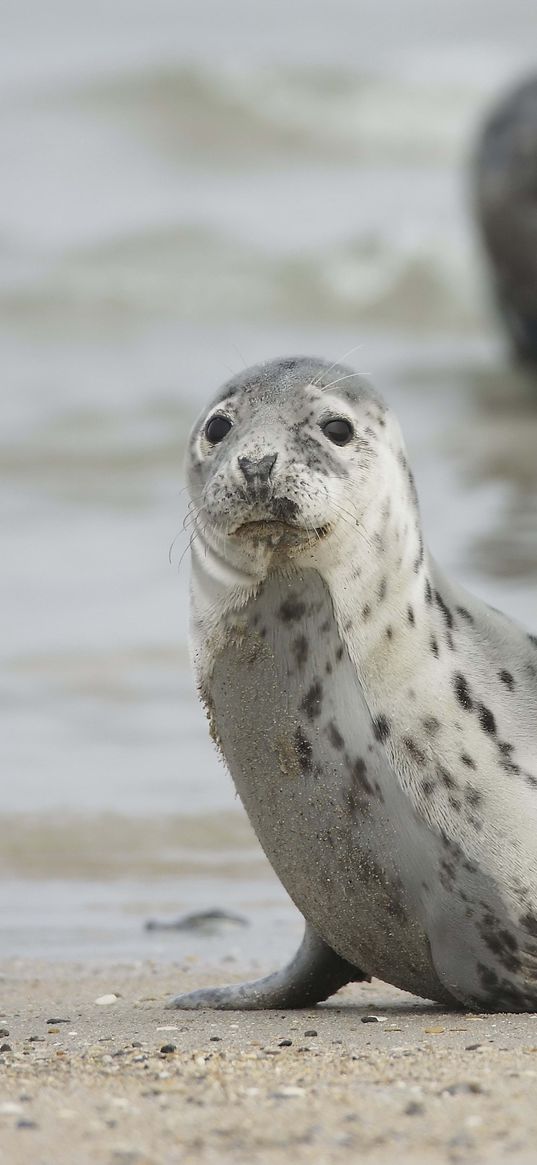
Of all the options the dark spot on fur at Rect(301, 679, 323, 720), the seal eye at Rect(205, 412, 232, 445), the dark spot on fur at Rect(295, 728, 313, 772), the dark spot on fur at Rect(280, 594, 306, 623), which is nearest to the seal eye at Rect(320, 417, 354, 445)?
the seal eye at Rect(205, 412, 232, 445)

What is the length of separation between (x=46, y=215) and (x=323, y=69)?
373 inches

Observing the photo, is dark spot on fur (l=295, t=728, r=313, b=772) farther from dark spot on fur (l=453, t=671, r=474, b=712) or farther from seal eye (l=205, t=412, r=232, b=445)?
seal eye (l=205, t=412, r=232, b=445)

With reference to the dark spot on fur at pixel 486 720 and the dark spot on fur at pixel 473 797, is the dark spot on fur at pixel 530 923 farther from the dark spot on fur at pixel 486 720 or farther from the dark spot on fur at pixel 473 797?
the dark spot on fur at pixel 486 720

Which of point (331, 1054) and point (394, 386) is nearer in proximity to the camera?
point (331, 1054)

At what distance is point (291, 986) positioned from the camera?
4402 mm

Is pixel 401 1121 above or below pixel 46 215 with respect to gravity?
below

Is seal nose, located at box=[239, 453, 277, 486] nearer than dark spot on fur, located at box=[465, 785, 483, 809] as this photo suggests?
Yes

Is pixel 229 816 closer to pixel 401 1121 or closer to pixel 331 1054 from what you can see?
pixel 331 1054

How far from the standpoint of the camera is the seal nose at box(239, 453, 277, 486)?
3.81m

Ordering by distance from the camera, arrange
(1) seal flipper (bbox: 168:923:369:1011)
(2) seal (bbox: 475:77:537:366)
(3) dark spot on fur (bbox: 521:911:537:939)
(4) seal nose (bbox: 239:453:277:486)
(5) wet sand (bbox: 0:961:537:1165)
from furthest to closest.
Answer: (2) seal (bbox: 475:77:537:366) < (1) seal flipper (bbox: 168:923:369:1011) < (3) dark spot on fur (bbox: 521:911:537:939) < (4) seal nose (bbox: 239:453:277:486) < (5) wet sand (bbox: 0:961:537:1165)

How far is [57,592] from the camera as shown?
10852 mm

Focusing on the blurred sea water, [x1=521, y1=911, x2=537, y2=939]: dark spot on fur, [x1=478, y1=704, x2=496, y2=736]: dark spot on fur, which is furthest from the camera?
the blurred sea water

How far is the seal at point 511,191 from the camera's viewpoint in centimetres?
1623

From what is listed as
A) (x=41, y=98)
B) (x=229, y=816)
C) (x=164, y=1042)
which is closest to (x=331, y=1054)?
(x=164, y=1042)
